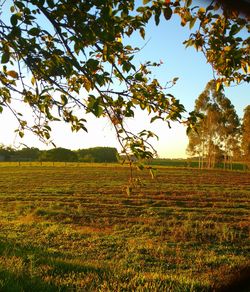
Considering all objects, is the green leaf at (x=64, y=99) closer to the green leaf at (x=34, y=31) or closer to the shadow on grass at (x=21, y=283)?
the green leaf at (x=34, y=31)

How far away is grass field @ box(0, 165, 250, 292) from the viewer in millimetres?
4949

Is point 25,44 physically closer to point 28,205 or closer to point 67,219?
point 67,219

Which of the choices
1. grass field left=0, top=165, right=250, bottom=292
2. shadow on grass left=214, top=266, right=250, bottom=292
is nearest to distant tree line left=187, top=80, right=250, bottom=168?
grass field left=0, top=165, right=250, bottom=292

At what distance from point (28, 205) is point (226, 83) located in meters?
16.6

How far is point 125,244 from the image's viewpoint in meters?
9.81

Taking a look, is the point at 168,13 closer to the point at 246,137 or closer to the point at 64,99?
the point at 64,99

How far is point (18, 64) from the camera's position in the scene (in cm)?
278

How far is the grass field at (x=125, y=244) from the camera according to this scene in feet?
16.2

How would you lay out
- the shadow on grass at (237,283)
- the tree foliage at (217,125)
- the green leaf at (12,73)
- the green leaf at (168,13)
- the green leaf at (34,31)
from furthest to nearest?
1. the tree foliage at (217,125)
2. the green leaf at (12,73)
3. the green leaf at (34,31)
4. the green leaf at (168,13)
5. the shadow on grass at (237,283)

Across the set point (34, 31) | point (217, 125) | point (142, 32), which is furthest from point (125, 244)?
point (217, 125)

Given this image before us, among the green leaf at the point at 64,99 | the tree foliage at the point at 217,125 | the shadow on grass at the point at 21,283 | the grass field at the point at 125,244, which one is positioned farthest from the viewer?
the tree foliage at the point at 217,125

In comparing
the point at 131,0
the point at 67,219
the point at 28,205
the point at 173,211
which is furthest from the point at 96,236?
the point at 131,0

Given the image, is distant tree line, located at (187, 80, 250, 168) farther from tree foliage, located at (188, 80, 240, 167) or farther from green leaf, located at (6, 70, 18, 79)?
green leaf, located at (6, 70, 18, 79)

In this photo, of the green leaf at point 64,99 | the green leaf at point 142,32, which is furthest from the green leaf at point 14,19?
the green leaf at point 142,32
